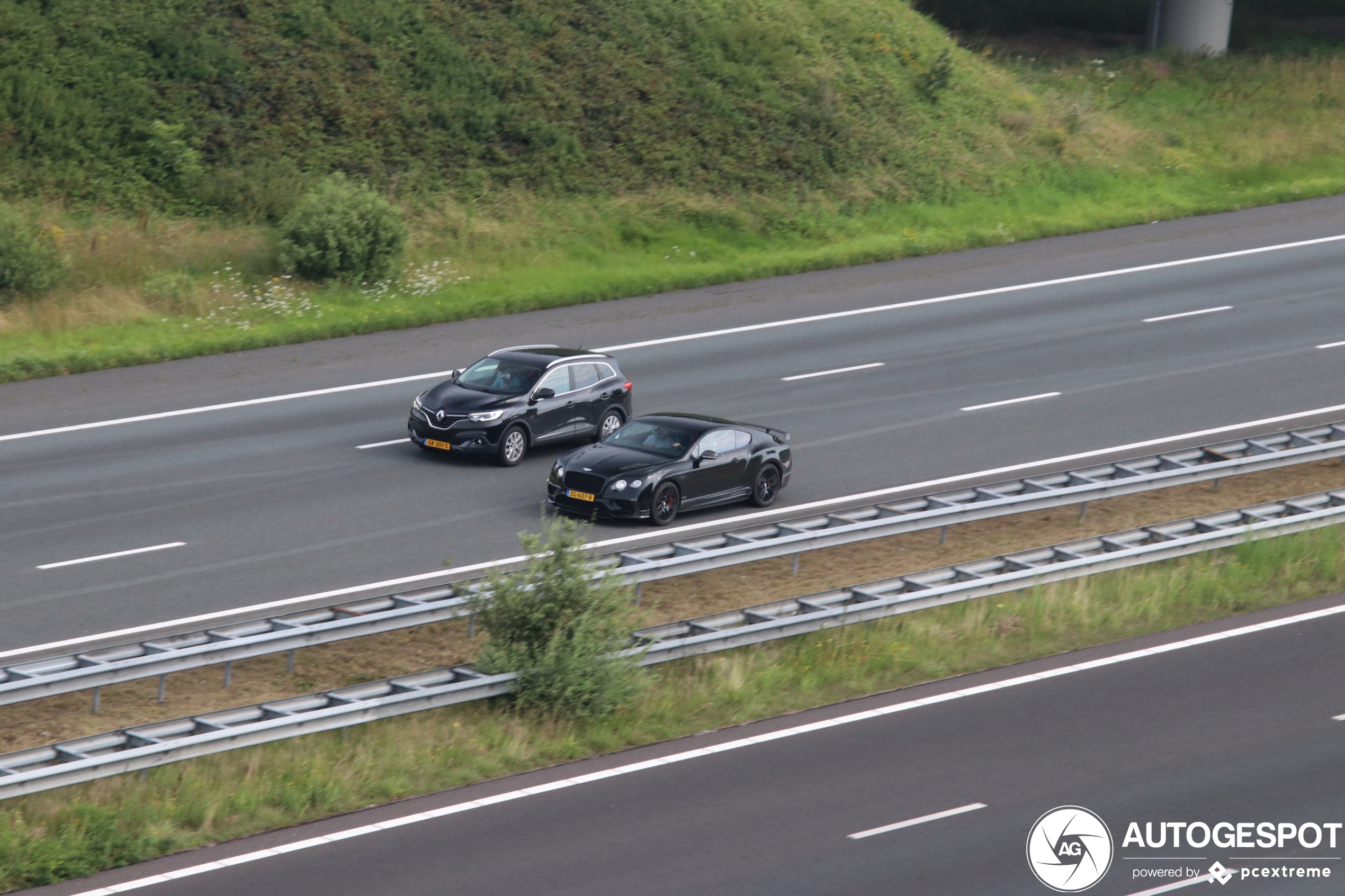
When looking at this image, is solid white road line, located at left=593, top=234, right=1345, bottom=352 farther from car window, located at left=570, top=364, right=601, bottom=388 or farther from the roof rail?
car window, located at left=570, top=364, right=601, bottom=388

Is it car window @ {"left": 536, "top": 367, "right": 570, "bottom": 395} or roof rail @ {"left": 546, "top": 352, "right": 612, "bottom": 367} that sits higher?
roof rail @ {"left": 546, "top": 352, "right": 612, "bottom": 367}

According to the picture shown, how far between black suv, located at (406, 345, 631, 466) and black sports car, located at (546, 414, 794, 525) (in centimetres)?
141

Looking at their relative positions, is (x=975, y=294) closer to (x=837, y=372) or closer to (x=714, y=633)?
(x=837, y=372)

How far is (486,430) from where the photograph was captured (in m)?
21.8

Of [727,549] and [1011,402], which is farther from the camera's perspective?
[1011,402]

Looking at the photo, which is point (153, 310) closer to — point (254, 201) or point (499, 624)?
point (254, 201)

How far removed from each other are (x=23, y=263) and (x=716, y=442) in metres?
14.8

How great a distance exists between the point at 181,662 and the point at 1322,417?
1831 centimetres

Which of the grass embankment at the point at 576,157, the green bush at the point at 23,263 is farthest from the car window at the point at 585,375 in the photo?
the green bush at the point at 23,263

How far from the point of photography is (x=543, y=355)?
23328 millimetres

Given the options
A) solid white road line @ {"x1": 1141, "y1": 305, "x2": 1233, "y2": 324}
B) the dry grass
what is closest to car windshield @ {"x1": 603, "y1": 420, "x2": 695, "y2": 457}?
the dry grass

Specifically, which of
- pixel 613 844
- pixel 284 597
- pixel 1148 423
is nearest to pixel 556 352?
pixel 284 597

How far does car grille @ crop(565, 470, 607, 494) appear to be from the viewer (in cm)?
1989

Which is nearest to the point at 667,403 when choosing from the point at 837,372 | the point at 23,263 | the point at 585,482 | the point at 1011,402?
the point at 837,372
